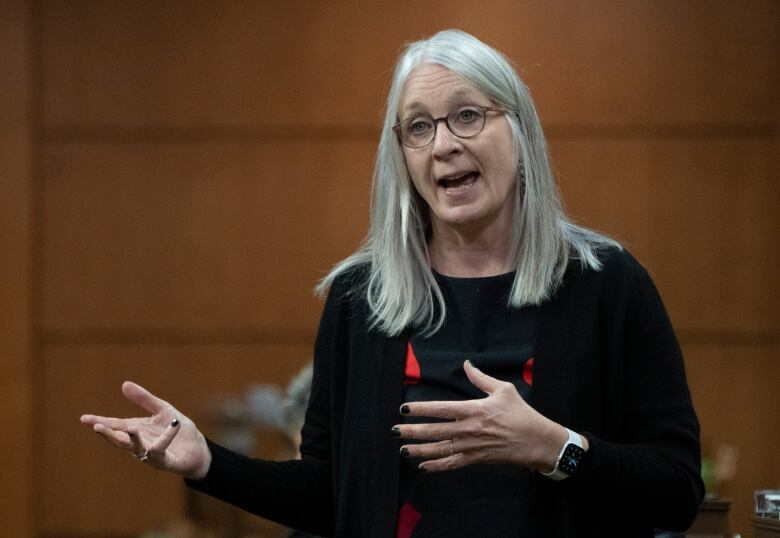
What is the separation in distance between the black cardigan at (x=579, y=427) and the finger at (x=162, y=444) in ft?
0.31

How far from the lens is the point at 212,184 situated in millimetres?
4773

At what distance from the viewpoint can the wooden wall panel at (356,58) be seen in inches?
183

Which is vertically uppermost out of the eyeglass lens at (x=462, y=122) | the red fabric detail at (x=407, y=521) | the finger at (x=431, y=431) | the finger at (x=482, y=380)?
the eyeglass lens at (x=462, y=122)

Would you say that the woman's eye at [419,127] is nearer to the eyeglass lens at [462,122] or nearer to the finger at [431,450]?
the eyeglass lens at [462,122]

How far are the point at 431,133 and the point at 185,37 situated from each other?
10.2ft

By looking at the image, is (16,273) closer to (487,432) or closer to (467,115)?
(467,115)

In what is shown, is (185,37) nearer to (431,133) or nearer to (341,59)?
(341,59)

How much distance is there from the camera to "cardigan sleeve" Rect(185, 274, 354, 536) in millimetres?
1801

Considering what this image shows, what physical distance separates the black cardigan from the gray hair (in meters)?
0.04

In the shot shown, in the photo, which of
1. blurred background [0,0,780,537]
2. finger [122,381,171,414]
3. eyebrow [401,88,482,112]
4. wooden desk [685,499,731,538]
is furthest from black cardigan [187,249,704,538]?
blurred background [0,0,780,537]

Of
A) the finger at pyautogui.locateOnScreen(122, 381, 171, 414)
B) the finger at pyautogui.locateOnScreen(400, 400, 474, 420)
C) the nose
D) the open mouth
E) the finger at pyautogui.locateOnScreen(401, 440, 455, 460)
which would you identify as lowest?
the finger at pyautogui.locateOnScreen(122, 381, 171, 414)

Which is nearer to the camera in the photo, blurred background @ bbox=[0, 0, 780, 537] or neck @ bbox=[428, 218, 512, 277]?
neck @ bbox=[428, 218, 512, 277]

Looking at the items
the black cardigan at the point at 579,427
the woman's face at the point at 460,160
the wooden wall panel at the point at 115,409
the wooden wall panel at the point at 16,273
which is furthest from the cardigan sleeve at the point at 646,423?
the wooden wall panel at the point at 16,273

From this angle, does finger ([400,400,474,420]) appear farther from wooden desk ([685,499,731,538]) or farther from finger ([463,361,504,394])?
wooden desk ([685,499,731,538])
